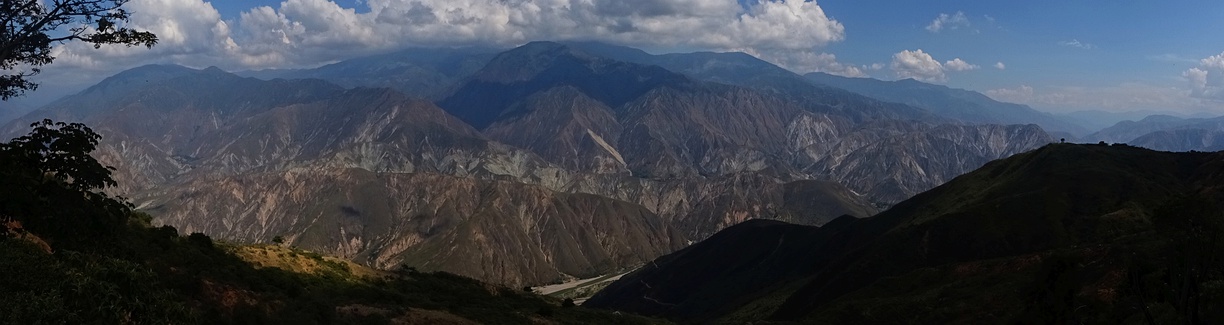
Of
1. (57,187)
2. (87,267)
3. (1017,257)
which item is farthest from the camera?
(1017,257)

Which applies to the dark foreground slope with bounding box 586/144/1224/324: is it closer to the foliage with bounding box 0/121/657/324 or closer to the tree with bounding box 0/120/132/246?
the foliage with bounding box 0/121/657/324

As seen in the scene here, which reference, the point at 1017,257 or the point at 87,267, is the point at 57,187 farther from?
the point at 1017,257

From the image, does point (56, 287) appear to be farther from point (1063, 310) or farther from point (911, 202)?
point (911, 202)

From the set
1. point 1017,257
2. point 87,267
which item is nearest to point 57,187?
point 87,267

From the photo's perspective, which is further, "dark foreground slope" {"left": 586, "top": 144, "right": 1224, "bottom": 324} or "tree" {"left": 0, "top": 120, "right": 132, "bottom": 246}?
"dark foreground slope" {"left": 586, "top": 144, "right": 1224, "bottom": 324}

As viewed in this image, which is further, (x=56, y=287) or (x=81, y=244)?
(x=81, y=244)

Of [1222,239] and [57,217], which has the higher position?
[57,217]

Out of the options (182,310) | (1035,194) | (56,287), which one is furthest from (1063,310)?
(1035,194)

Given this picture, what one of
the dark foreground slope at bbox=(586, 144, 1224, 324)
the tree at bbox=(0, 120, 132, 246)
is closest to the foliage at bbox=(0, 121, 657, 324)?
the tree at bbox=(0, 120, 132, 246)
